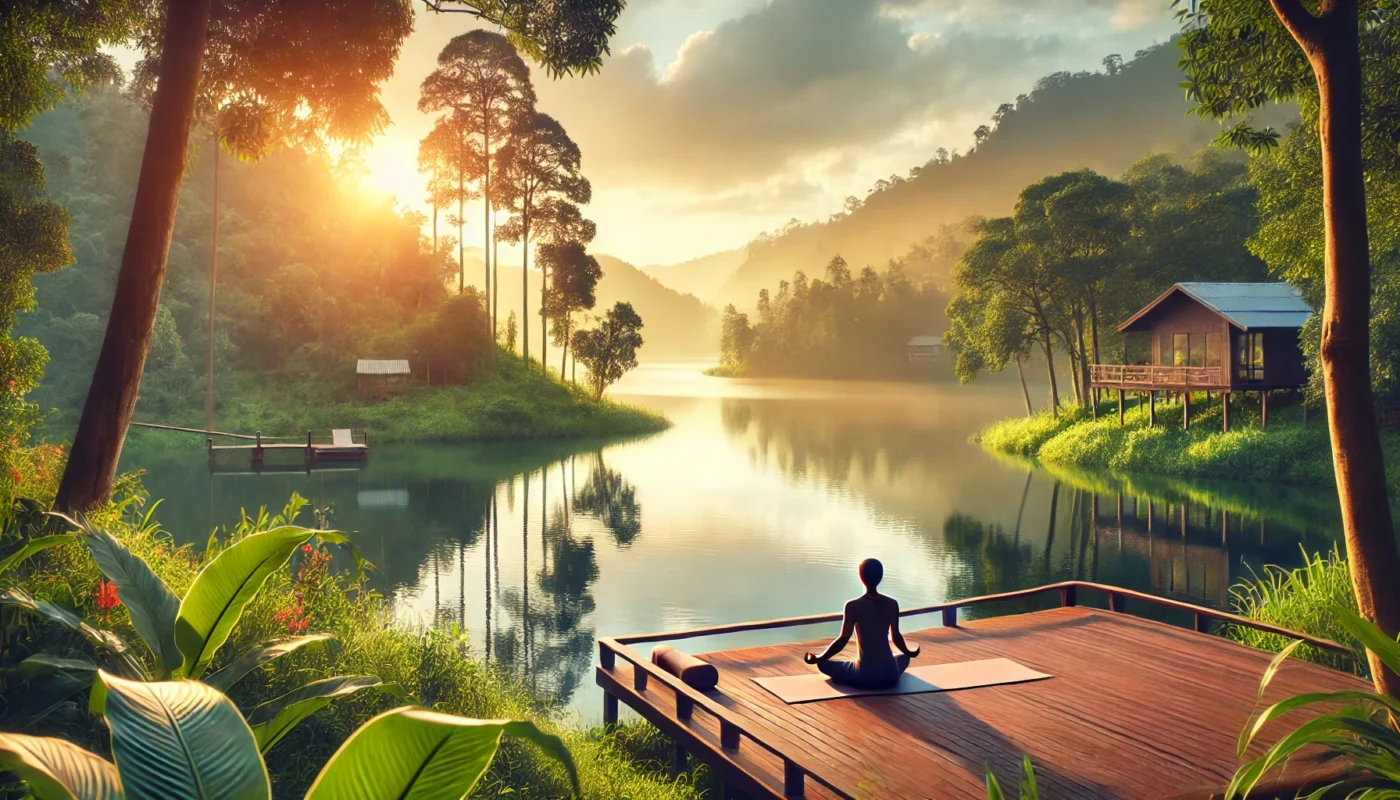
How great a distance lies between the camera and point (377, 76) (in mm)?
13109

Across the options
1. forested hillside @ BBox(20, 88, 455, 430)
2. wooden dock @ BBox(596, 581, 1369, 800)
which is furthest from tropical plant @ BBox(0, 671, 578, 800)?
forested hillside @ BBox(20, 88, 455, 430)

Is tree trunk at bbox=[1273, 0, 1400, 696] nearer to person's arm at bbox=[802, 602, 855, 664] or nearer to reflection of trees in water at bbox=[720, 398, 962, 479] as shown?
person's arm at bbox=[802, 602, 855, 664]

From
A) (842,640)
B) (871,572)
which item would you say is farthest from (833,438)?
(871,572)

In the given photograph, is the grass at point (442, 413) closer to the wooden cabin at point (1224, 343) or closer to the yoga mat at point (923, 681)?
the wooden cabin at point (1224, 343)

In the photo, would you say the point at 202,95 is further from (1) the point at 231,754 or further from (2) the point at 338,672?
(1) the point at 231,754

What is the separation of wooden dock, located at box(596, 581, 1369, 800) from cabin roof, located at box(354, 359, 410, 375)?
1471 inches

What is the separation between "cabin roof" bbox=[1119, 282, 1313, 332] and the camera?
31.4 meters

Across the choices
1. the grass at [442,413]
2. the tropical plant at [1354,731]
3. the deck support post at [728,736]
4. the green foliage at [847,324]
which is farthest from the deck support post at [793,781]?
the green foliage at [847,324]

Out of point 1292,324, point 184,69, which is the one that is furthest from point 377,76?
point 1292,324

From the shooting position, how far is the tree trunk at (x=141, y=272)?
29.3ft

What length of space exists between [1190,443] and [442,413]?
2983 centimetres

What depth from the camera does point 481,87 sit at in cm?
4338

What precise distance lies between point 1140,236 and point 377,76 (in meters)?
33.6

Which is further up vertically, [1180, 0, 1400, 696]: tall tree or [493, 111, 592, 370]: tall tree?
[493, 111, 592, 370]: tall tree
